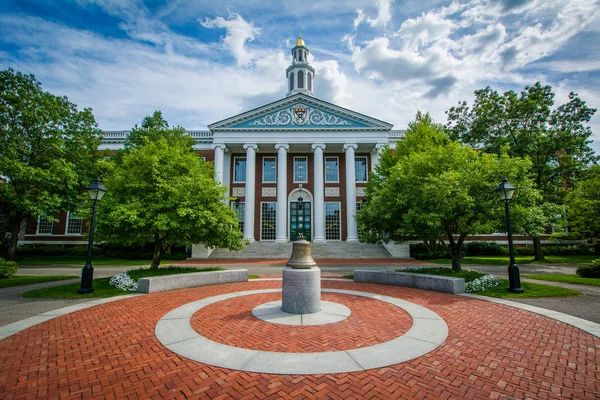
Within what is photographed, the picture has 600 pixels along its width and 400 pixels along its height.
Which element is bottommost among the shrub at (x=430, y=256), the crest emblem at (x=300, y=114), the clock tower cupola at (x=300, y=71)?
the shrub at (x=430, y=256)

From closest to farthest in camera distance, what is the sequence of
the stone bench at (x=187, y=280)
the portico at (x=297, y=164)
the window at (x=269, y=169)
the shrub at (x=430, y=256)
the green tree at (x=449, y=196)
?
the stone bench at (x=187, y=280) → the green tree at (x=449, y=196) → the shrub at (x=430, y=256) → the portico at (x=297, y=164) → the window at (x=269, y=169)

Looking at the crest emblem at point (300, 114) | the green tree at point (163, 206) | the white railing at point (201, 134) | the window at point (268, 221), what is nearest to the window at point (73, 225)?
the white railing at point (201, 134)

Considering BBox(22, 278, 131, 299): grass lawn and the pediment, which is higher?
the pediment

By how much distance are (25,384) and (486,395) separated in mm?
5731

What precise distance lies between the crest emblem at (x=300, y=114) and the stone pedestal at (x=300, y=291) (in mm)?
28440

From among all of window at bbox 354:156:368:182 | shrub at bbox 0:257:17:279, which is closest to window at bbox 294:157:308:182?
window at bbox 354:156:368:182

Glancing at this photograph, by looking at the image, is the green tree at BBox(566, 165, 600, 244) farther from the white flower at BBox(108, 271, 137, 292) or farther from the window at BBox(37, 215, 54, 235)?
the window at BBox(37, 215, 54, 235)

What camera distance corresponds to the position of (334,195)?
3434 centimetres

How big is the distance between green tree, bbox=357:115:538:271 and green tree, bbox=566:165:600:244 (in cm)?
1571

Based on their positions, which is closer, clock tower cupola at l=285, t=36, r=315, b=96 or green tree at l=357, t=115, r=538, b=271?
green tree at l=357, t=115, r=538, b=271

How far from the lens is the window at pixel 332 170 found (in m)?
35.1

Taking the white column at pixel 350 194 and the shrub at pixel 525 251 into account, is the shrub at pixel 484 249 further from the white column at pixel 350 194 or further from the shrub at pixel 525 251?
the white column at pixel 350 194

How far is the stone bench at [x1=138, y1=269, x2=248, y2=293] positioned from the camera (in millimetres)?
10000

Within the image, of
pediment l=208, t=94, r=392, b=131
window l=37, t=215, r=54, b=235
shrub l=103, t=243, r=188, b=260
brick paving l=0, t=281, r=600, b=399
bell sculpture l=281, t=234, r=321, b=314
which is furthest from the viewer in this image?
window l=37, t=215, r=54, b=235
